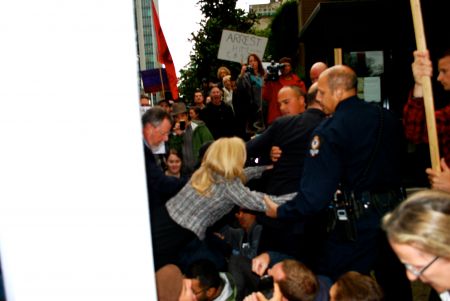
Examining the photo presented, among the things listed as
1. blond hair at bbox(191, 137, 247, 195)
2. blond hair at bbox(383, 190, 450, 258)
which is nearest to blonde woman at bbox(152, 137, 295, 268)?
blond hair at bbox(191, 137, 247, 195)

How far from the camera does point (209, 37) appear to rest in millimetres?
26062

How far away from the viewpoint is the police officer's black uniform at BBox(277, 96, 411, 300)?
2.26 m

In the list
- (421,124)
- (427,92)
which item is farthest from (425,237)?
(421,124)

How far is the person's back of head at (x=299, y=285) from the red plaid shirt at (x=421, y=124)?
0.98m

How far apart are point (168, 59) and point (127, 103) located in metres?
6.37

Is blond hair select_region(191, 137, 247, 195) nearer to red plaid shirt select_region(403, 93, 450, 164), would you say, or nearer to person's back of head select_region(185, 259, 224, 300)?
person's back of head select_region(185, 259, 224, 300)

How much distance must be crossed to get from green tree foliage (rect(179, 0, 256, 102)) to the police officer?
2192 centimetres

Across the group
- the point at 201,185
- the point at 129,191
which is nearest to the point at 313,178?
the point at 201,185

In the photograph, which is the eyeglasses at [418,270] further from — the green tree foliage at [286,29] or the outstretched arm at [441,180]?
the green tree foliage at [286,29]

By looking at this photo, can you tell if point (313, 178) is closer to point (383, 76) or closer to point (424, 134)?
point (424, 134)

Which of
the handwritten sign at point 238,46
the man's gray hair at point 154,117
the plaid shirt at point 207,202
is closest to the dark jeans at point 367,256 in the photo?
the plaid shirt at point 207,202

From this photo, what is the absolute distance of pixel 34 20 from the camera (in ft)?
2.43

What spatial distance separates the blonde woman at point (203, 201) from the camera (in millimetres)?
2686

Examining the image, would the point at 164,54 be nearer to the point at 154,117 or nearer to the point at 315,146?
the point at 154,117
